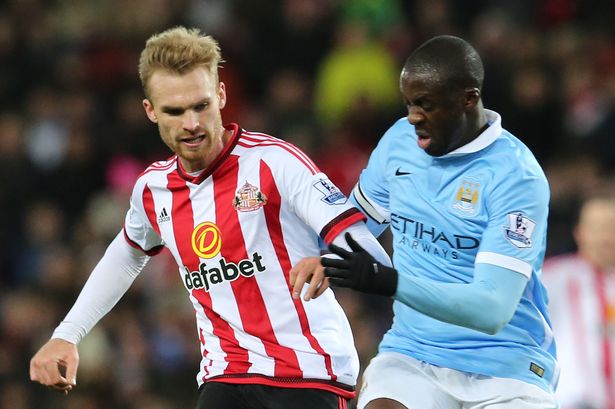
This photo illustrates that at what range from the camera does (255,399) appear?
462 cm

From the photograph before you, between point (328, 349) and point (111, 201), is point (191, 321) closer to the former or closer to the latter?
point (111, 201)

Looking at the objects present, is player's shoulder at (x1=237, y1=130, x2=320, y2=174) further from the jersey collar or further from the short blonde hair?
the jersey collar

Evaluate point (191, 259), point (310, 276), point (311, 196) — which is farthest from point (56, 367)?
point (310, 276)

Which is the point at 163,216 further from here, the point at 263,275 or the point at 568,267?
the point at 568,267

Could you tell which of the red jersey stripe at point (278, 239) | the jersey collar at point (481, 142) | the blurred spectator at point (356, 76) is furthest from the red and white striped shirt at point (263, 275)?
the blurred spectator at point (356, 76)

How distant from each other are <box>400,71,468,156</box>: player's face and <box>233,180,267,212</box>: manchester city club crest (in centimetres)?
65

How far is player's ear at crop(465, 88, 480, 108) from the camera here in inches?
175

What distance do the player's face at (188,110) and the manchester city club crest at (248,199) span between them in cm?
21

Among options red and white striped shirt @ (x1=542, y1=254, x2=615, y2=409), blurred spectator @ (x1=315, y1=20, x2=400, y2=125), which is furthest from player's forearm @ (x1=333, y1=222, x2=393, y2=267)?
blurred spectator @ (x1=315, y1=20, x2=400, y2=125)

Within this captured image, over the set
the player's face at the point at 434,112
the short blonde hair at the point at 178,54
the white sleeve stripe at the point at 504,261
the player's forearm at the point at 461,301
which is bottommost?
the player's forearm at the point at 461,301

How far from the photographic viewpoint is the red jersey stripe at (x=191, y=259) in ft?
15.4

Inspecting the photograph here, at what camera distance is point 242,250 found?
15.4ft

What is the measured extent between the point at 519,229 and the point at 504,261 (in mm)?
129

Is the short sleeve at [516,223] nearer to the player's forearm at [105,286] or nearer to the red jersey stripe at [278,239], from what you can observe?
the red jersey stripe at [278,239]
